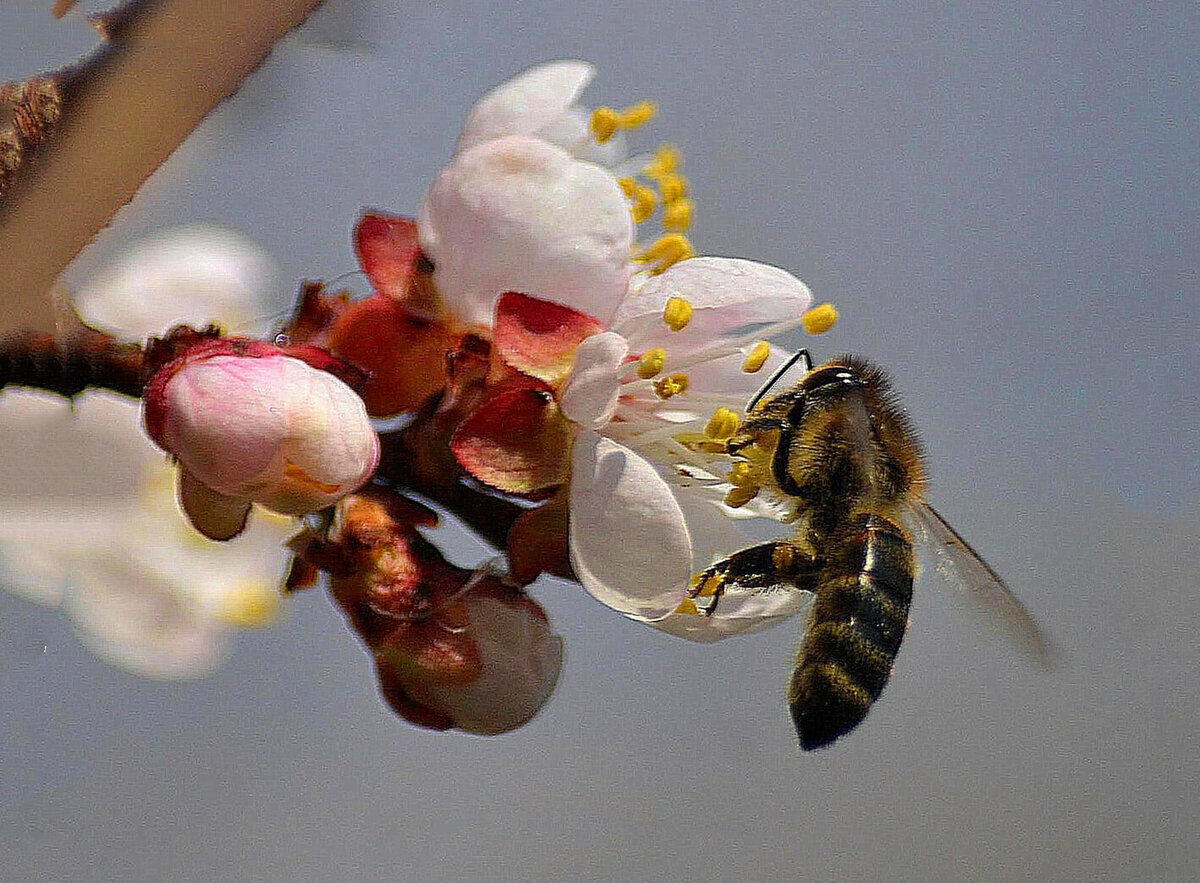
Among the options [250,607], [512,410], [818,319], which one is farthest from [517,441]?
[250,607]

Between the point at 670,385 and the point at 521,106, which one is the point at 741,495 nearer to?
the point at 670,385

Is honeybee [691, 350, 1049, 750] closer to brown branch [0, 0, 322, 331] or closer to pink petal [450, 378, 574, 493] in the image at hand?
pink petal [450, 378, 574, 493]

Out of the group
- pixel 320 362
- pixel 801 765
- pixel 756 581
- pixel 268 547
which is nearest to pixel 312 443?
pixel 320 362

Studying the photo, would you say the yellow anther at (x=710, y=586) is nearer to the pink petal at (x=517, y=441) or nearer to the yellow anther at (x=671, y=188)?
the pink petal at (x=517, y=441)

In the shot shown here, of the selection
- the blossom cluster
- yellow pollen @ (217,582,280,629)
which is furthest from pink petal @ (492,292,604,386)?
yellow pollen @ (217,582,280,629)

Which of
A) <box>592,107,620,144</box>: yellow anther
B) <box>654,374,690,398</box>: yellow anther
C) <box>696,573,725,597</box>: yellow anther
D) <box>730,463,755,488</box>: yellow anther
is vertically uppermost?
<box>592,107,620,144</box>: yellow anther

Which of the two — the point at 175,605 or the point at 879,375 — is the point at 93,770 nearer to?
the point at 175,605

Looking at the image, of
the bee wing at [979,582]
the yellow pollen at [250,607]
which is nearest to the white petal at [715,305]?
the bee wing at [979,582]
